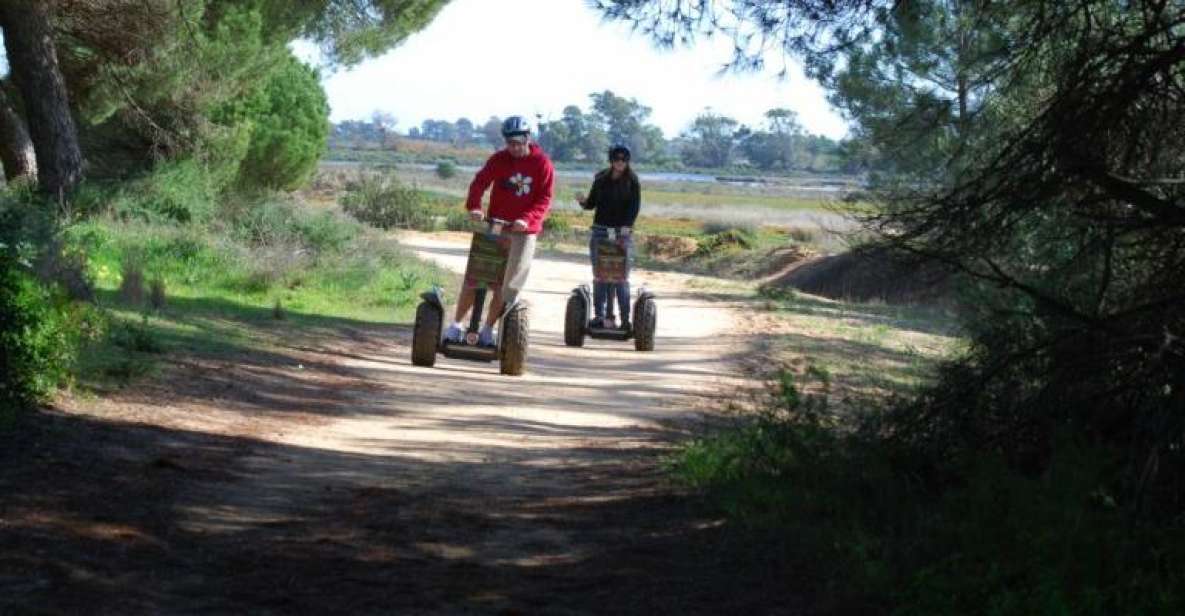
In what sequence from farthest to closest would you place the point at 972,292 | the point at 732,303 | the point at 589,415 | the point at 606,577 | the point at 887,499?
the point at 732,303 < the point at 589,415 < the point at 972,292 < the point at 887,499 < the point at 606,577

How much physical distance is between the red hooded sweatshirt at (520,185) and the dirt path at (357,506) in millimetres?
1640

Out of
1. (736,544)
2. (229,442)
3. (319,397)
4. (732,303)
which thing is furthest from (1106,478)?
(732,303)

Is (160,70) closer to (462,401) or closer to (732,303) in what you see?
(732,303)

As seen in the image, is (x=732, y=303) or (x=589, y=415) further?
(x=732, y=303)

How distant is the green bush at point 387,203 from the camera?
180 feet

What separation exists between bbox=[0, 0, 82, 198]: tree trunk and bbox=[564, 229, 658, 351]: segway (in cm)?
883

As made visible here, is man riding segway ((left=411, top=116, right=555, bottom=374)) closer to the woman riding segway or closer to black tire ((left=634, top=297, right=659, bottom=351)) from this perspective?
the woman riding segway

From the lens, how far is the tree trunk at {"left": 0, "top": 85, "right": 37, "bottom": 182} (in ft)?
83.8

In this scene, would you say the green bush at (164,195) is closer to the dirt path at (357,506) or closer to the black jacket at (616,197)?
the black jacket at (616,197)

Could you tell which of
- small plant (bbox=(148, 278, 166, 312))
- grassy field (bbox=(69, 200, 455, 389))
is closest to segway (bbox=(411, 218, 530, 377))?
grassy field (bbox=(69, 200, 455, 389))

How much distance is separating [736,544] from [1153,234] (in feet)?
8.98

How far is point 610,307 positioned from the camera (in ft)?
62.4

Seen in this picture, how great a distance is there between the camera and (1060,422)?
26.3 feet

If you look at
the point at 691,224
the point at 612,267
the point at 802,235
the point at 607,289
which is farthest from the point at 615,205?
the point at 691,224
